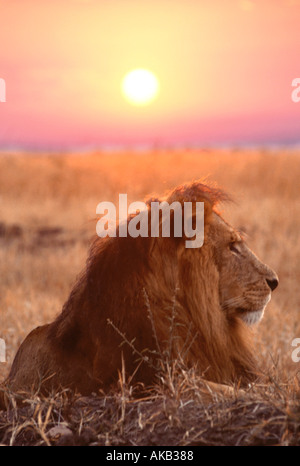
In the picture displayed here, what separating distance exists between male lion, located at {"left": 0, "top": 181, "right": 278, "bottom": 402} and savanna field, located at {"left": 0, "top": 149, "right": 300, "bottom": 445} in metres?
0.15

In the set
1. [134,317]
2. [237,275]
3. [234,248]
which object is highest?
[234,248]

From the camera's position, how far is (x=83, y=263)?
4625mm

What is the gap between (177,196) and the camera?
3502 millimetres

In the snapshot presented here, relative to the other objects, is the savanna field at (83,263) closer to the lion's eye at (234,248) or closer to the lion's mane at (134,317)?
the lion's mane at (134,317)

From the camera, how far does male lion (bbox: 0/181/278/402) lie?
10.8 ft

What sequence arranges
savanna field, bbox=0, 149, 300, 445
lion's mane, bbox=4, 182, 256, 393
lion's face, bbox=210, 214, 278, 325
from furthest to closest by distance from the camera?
1. lion's face, bbox=210, 214, 278, 325
2. lion's mane, bbox=4, 182, 256, 393
3. savanna field, bbox=0, 149, 300, 445

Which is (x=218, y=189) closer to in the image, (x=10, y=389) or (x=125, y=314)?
(x=125, y=314)

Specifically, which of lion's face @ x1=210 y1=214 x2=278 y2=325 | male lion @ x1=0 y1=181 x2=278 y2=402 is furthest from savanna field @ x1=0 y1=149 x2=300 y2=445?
lion's face @ x1=210 y1=214 x2=278 y2=325

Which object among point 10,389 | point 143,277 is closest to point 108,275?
point 143,277

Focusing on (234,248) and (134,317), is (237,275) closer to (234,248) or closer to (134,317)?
(234,248)

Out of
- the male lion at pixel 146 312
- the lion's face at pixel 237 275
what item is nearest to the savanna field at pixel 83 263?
the male lion at pixel 146 312

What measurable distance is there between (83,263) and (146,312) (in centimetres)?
139

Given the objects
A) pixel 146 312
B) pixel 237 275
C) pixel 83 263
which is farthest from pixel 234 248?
pixel 83 263

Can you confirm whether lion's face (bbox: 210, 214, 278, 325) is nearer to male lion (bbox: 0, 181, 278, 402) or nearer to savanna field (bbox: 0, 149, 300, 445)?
male lion (bbox: 0, 181, 278, 402)
